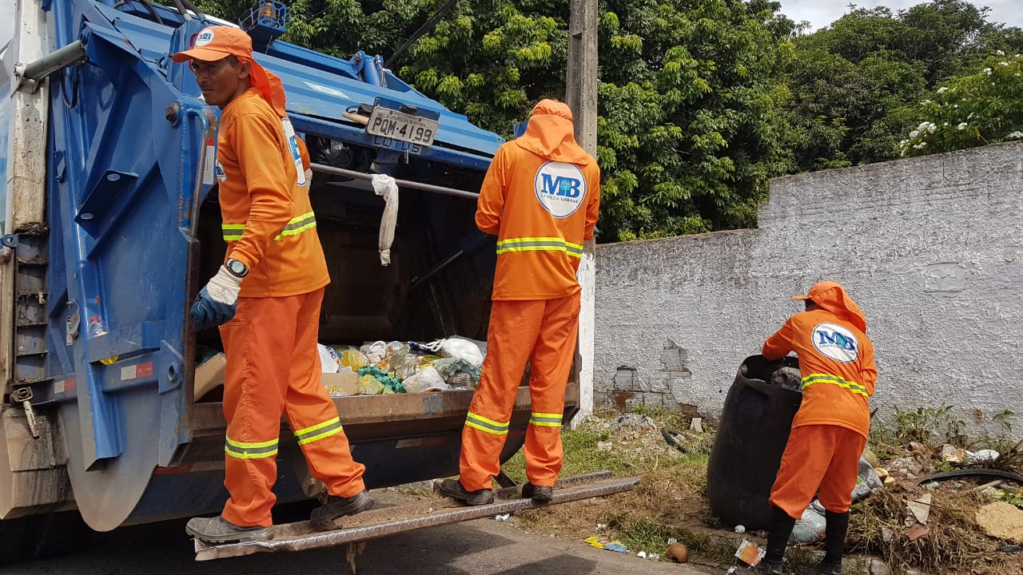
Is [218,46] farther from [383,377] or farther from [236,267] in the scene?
[383,377]

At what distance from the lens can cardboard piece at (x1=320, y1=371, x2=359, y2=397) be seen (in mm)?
3314

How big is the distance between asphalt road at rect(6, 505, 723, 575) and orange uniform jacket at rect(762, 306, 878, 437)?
96 centimetres

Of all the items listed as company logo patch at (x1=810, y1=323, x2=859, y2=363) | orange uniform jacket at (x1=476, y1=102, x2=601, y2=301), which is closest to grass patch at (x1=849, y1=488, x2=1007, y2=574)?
company logo patch at (x1=810, y1=323, x2=859, y2=363)

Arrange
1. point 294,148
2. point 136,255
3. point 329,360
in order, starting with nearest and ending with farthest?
1. point 294,148
2. point 136,255
3. point 329,360

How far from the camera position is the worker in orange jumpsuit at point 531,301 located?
3242 mm

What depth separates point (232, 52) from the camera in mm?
2773

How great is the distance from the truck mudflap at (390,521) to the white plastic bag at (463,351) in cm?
70

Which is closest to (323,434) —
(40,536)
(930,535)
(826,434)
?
(40,536)

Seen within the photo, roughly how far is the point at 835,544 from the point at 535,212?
2.07m

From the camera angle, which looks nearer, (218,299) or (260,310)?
(218,299)

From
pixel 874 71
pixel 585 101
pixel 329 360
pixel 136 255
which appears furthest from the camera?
pixel 874 71

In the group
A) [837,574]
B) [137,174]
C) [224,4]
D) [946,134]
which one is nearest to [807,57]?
[946,134]

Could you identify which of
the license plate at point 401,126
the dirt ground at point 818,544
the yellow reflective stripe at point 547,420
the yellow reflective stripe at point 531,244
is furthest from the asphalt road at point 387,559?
the license plate at point 401,126

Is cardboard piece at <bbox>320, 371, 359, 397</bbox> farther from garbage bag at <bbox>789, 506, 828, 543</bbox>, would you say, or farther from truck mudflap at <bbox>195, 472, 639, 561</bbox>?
garbage bag at <bbox>789, 506, 828, 543</bbox>
